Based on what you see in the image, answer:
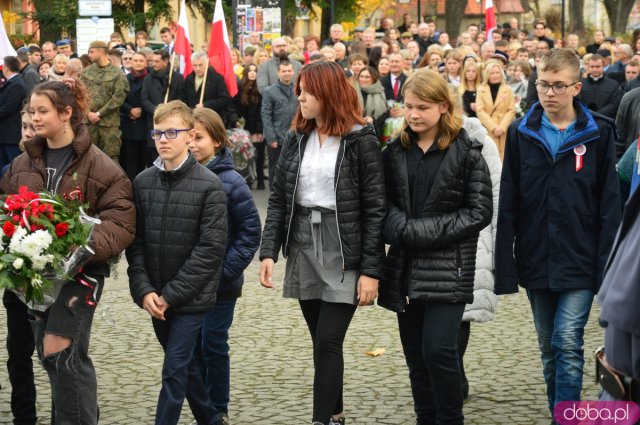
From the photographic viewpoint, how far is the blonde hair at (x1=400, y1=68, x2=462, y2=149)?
561 cm

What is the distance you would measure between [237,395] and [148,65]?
12053 millimetres

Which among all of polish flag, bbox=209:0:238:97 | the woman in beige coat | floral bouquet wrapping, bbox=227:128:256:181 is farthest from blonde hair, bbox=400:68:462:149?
floral bouquet wrapping, bbox=227:128:256:181

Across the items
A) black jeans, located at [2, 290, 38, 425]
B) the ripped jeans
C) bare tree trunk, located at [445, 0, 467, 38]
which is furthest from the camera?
bare tree trunk, located at [445, 0, 467, 38]

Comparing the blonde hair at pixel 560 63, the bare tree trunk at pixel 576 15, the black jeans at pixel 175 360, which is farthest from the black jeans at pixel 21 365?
the bare tree trunk at pixel 576 15

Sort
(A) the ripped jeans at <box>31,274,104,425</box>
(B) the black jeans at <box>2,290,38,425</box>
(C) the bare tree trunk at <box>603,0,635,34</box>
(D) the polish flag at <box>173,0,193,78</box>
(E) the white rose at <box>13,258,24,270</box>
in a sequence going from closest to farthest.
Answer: (E) the white rose at <box>13,258,24,270</box>
(A) the ripped jeans at <box>31,274,104,425</box>
(B) the black jeans at <box>2,290,38,425</box>
(D) the polish flag at <box>173,0,193,78</box>
(C) the bare tree trunk at <box>603,0,635,34</box>

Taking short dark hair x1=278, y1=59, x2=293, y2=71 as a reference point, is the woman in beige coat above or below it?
below

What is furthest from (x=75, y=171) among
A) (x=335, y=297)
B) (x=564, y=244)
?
(x=564, y=244)

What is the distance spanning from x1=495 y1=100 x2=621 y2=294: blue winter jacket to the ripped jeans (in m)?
2.01

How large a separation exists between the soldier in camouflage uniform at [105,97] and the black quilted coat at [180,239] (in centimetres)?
1106

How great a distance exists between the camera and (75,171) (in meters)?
5.50

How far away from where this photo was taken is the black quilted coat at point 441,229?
5.55m

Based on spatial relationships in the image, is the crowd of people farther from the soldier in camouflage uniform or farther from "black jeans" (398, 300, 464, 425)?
the soldier in camouflage uniform

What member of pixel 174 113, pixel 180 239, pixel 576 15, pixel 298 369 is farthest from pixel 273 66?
pixel 576 15

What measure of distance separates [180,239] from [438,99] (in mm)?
1370
